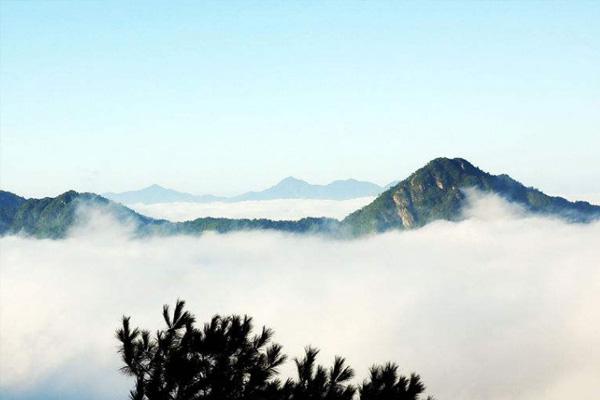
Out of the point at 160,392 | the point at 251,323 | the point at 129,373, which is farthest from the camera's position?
the point at 251,323

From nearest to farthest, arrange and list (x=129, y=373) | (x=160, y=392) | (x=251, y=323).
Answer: (x=160, y=392) < (x=129, y=373) < (x=251, y=323)

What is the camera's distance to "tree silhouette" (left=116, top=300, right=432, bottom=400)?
19234mm

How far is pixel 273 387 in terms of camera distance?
20.5 metres

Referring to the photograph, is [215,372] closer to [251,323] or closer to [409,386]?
[251,323]

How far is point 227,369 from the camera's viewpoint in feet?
66.4

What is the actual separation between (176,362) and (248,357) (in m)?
2.63

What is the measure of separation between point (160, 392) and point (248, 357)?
3.19 meters

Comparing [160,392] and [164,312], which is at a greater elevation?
[164,312]

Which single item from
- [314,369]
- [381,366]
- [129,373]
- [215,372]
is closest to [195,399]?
[215,372]

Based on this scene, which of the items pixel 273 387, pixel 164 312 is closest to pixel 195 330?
pixel 164 312

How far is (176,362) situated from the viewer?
62.6 feet

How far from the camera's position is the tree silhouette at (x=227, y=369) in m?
19.2

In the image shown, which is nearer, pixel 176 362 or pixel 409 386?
pixel 176 362

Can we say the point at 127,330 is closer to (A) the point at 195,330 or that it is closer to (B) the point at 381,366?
(A) the point at 195,330
